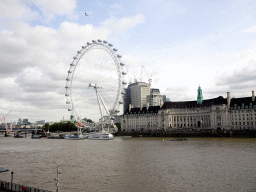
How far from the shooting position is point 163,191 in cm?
2272

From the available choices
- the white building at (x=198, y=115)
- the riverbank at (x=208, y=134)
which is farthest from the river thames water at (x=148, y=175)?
the white building at (x=198, y=115)

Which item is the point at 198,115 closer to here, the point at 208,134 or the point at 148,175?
the point at 208,134

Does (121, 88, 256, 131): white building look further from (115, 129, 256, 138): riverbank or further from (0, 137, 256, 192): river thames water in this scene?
(0, 137, 256, 192): river thames water

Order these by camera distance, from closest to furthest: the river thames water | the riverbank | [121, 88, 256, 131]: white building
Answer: the river thames water → the riverbank → [121, 88, 256, 131]: white building

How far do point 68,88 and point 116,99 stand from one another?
56.5ft

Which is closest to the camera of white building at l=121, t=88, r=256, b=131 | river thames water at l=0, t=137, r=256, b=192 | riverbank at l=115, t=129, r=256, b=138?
river thames water at l=0, t=137, r=256, b=192

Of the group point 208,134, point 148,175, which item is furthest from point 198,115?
point 148,175

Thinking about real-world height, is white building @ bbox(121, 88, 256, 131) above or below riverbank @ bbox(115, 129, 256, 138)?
above

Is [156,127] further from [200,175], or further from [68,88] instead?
[200,175]

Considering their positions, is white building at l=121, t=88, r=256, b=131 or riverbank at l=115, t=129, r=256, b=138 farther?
white building at l=121, t=88, r=256, b=131

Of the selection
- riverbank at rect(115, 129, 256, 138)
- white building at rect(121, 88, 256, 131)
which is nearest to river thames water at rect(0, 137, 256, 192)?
riverbank at rect(115, 129, 256, 138)

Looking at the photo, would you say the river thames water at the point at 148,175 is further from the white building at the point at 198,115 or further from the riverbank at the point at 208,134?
the white building at the point at 198,115

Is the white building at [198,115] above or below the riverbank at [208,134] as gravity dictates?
above

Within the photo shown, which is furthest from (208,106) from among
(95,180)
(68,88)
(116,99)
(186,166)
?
(95,180)
